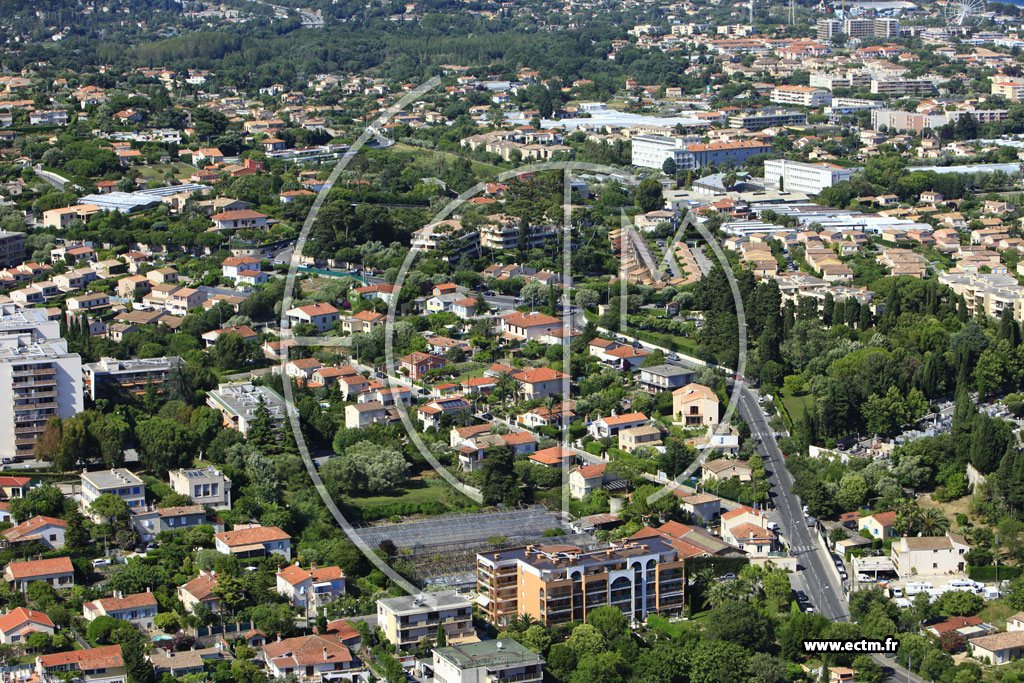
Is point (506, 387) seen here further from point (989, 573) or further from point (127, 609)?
point (127, 609)

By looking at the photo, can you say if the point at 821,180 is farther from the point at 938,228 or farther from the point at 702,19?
the point at 702,19

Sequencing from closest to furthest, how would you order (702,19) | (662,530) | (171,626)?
(171,626) < (662,530) < (702,19)

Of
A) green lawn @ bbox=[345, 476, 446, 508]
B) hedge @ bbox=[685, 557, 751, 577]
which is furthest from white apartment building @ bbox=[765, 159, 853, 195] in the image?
hedge @ bbox=[685, 557, 751, 577]

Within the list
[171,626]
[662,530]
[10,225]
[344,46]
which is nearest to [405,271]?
[10,225]

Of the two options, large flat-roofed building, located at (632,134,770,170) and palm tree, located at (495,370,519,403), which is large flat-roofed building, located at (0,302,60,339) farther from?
large flat-roofed building, located at (632,134,770,170)

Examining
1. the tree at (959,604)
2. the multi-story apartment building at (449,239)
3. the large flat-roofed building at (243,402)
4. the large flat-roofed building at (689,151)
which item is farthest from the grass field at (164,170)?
the tree at (959,604)

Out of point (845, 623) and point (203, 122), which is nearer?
point (845, 623)
